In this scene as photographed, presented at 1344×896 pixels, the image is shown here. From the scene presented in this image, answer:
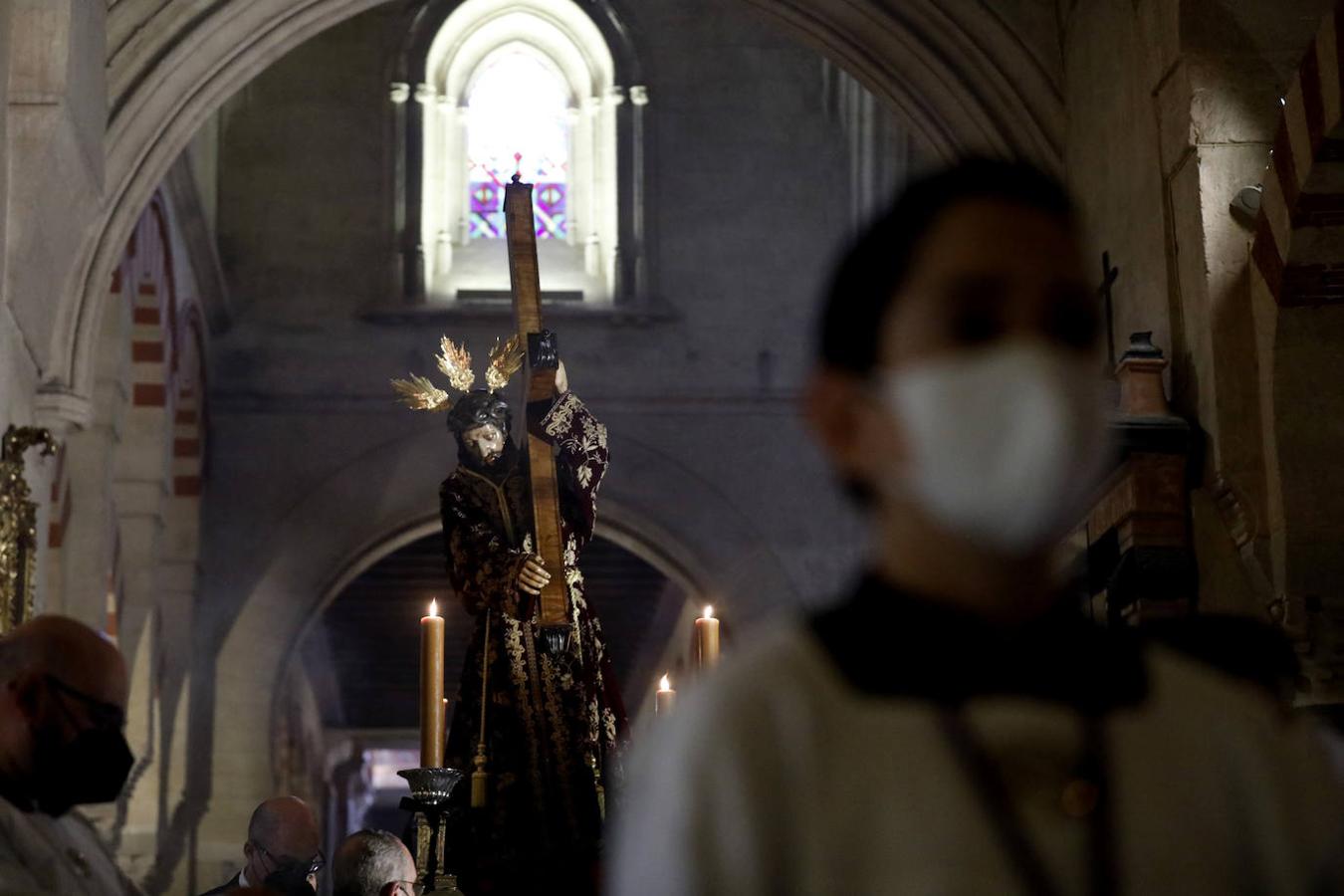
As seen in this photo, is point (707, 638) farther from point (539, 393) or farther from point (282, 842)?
point (282, 842)

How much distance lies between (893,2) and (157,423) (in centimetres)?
684

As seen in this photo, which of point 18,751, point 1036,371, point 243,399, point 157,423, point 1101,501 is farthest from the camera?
point 243,399

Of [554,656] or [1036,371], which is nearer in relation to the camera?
[1036,371]

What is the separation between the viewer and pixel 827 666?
1265mm

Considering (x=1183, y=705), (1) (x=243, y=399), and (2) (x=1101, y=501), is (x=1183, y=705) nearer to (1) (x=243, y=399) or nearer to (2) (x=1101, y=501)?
(2) (x=1101, y=501)

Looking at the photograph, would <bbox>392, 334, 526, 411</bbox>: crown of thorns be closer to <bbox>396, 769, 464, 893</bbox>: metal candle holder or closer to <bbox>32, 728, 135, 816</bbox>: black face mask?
<bbox>396, 769, 464, 893</bbox>: metal candle holder

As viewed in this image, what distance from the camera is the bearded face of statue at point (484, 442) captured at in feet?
17.3

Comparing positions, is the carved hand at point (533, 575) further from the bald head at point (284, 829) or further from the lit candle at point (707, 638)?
the bald head at point (284, 829)

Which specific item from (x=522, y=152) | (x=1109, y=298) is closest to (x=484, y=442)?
(x=1109, y=298)

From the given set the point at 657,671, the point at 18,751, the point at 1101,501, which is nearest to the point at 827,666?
the point at 18,751

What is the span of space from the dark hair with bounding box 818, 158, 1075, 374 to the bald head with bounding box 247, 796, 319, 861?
3.45 meters

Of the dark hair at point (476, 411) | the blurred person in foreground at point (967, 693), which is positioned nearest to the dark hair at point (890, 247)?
the blurred person in foreground at point (967, 693)

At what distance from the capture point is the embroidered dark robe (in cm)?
494

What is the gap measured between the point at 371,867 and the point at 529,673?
100cm
